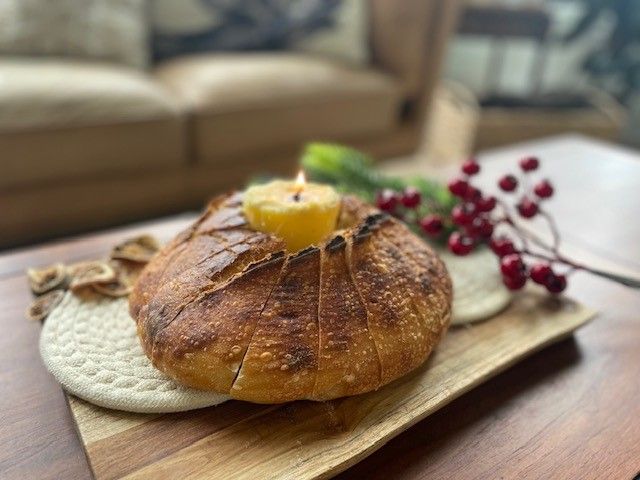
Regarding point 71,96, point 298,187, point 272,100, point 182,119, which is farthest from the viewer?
point 272,100

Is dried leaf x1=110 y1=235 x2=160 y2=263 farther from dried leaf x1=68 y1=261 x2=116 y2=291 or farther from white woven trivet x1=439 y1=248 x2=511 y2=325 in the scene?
white woven trivet x1=439 y1=248 x2=511 y2=325

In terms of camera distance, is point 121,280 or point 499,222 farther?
point 499,222

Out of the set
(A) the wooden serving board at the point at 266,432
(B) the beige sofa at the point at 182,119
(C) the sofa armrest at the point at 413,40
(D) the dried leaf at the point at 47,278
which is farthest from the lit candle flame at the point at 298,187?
(C) the sofa armrest at the point at 413,40

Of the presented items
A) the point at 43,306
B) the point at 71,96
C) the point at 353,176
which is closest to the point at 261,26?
the point at 71,96

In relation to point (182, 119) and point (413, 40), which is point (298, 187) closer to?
point (182, 119)

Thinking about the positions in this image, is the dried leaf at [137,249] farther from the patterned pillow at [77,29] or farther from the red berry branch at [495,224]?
the patterned pillow at [77,29]

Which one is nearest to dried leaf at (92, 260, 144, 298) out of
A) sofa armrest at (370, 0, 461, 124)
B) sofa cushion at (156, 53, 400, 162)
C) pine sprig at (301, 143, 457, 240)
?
pine sprig at (301, 143, 457, 240)

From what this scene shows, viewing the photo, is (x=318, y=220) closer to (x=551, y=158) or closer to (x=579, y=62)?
(x=551, y=158)
